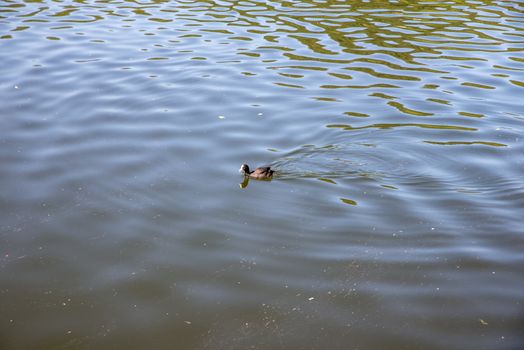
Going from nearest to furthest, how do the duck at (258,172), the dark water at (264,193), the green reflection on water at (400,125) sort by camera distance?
the dark water at (264,193) → the duck at (258,172) → the green reflection on water at (400,125)

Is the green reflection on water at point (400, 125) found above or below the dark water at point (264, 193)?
above

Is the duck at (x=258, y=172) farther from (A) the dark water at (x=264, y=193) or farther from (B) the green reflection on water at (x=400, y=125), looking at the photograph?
(B) the green reflection on water at (x=400, y=125)

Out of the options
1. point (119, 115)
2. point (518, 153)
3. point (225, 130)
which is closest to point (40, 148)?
point (119, 115)

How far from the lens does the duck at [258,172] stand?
917 cm

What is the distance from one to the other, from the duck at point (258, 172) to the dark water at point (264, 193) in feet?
0.51

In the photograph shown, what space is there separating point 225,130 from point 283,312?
4.99 metres

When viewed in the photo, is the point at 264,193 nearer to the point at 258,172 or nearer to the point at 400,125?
the point at 258,172

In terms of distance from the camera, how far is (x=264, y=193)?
29.6 ft

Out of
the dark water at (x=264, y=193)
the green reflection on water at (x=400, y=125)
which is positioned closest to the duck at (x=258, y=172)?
the dark water at (x=264, y=193)

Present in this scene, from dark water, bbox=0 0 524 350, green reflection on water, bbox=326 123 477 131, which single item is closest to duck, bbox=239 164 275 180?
dark water, bbox=0 0 524 350

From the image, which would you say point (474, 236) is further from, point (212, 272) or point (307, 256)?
point (212, 272)

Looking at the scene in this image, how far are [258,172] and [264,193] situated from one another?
33 cm

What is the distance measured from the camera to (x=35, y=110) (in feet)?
39.1

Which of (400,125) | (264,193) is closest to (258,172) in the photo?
(264,193)
